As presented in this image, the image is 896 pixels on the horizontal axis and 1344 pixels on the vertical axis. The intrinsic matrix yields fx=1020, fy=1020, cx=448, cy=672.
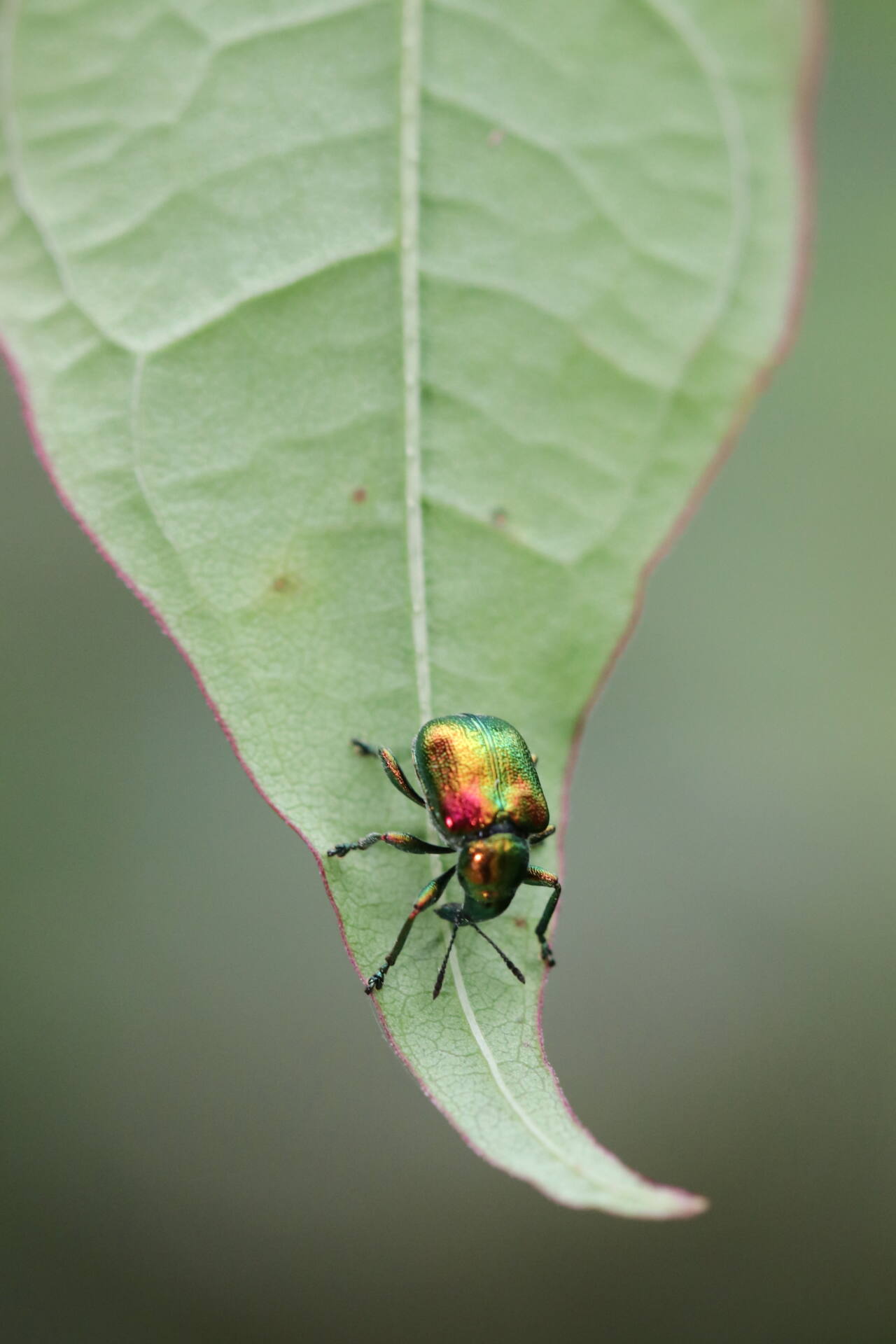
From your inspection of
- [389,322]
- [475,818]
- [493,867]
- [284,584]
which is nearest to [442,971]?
[284,584]

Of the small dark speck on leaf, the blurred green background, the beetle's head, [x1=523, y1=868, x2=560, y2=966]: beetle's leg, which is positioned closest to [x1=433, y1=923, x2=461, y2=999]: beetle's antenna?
[x1=523, y1=868, x2=560, y2=966]: beetle's leg

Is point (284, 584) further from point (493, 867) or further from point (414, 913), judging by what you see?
point (493, 867)

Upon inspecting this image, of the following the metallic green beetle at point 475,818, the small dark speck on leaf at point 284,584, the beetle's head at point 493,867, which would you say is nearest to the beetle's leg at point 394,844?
the metallic green beetle at point 475,818

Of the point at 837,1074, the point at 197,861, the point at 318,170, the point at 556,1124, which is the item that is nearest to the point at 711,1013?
the point at 837,1074

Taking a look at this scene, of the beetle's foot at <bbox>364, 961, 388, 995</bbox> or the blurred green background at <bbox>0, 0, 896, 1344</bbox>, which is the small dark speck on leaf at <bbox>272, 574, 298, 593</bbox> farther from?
the blurred green background at <bbox>0, 0, 896, 1344</bbox>

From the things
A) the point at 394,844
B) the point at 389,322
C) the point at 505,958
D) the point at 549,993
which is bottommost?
the point at 549,993

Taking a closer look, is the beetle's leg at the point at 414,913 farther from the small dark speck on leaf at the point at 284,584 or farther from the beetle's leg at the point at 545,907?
the small dark speck on leaf at the point at 284,584

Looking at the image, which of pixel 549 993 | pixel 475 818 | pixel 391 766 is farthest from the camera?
pixel 549 993

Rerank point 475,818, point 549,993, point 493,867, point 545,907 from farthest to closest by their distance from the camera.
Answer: point 549,993, point 475,818, point 493,867, point 545,907
